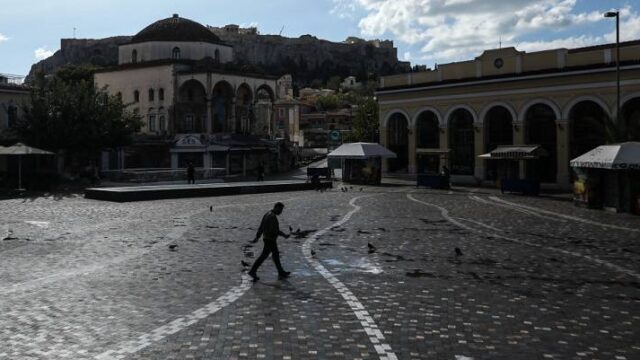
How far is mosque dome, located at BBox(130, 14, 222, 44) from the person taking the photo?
61253 millimetres

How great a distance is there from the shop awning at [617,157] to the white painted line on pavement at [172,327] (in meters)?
18.1

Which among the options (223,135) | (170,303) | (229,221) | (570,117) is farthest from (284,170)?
(170,303)

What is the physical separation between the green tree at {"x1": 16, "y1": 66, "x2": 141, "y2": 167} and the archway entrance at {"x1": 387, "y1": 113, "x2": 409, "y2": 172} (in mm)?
20522

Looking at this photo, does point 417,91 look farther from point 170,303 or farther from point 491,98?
point 170,303

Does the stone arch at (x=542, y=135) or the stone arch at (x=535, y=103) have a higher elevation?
the stone arch at (x=535, y=103)

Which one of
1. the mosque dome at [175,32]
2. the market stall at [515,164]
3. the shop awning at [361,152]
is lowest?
the market stall at [515,164]

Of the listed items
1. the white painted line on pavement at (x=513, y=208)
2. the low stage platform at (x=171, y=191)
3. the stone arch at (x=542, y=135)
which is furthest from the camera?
the stone arch at (x=542, y=135)

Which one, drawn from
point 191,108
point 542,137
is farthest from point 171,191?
point 191,108

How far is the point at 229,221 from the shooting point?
2148cm

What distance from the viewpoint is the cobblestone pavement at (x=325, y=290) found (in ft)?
27.1

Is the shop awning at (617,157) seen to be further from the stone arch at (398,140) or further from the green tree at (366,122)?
the green tree at (366,122)

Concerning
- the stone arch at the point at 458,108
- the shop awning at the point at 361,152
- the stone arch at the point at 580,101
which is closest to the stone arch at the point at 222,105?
the shop awning at the point at 361,152

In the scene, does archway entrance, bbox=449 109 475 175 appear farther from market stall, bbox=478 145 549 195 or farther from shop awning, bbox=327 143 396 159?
shop awning, bbox=327 143 396 159

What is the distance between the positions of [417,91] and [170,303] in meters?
39.3
